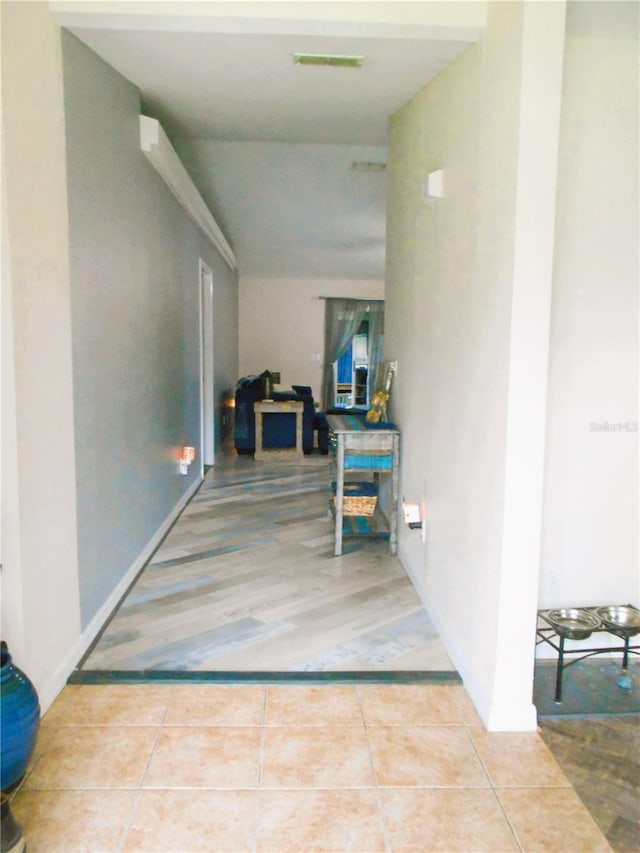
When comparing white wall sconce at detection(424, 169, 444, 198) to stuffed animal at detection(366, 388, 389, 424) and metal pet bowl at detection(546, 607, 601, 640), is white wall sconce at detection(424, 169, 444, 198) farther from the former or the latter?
metal pet bowl at detection(546, 607, 601, 640)

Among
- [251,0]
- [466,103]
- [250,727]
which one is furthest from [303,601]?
[251,0]

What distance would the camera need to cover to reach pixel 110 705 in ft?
6.09

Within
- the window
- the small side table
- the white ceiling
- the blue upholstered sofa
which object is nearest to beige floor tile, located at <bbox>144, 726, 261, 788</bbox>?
the white ceiling

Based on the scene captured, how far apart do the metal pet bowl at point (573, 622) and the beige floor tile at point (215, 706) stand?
105 cm

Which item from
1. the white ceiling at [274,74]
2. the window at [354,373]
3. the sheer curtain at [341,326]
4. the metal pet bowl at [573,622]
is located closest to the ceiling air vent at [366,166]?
the white ceiling at [274,74]

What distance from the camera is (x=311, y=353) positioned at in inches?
384

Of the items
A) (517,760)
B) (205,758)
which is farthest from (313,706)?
(517,760)

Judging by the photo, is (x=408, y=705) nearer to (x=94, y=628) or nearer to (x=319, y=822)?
(x=319, y=822)

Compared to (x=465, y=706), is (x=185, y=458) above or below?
above

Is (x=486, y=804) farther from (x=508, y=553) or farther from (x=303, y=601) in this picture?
(x=303, y=601)

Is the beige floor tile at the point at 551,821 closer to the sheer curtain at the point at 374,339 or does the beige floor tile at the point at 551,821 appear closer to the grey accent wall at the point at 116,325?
the grey accent wall at the point at 116,325

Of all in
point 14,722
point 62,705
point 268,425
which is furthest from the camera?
point 268,425

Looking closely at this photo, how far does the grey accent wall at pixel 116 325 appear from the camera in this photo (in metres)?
2.12

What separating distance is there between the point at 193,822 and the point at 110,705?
59 centimetres
